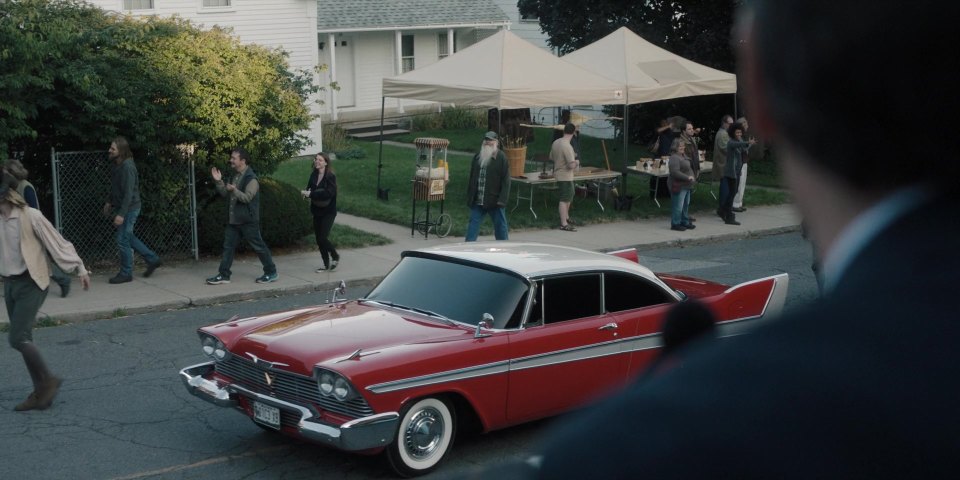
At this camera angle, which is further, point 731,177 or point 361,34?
point 361,34

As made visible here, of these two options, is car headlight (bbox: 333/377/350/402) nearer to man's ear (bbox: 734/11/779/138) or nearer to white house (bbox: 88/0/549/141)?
man's ear (bbox: 734/11/779/138)

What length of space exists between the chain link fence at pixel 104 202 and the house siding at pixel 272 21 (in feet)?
37.0

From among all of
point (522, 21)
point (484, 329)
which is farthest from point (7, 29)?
point (522, 21)

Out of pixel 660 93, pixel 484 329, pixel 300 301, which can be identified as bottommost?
pixel 300 301

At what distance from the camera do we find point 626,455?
→ 95 cm

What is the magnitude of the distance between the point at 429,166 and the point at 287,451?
10812mm

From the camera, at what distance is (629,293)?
8.86 meters

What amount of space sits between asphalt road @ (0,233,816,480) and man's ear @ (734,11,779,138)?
20.3ft

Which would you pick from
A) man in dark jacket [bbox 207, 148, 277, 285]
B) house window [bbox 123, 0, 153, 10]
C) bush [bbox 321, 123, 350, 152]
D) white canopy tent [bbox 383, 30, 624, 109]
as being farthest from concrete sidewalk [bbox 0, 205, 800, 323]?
house window [bbox 123, 0, 153, 10]

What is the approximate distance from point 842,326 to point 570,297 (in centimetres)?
764

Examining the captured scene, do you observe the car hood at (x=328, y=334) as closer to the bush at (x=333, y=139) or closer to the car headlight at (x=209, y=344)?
the car headlight at (x=209, y=344)


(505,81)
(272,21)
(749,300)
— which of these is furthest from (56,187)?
(272,21)

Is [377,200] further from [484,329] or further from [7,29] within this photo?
[484,329]

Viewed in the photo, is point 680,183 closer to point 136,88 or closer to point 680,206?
point 680,206
